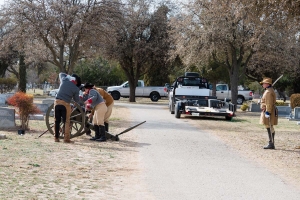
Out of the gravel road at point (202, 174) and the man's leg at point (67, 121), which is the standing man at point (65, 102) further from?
the gravel road at point (202, 174)

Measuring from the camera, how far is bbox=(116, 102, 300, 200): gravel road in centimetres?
786

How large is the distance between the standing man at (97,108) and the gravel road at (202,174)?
111cm

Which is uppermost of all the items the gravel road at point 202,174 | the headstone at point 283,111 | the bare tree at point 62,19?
the bare tree at point 62,19

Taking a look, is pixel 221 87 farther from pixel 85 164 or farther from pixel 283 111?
pixel 85 164

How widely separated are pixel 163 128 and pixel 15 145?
24.0ft

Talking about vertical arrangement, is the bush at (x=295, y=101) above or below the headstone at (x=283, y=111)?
above

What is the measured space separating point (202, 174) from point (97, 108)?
203 inches

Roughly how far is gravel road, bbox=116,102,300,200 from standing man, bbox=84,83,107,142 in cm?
111

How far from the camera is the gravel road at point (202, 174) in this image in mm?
7863

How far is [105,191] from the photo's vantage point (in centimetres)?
786

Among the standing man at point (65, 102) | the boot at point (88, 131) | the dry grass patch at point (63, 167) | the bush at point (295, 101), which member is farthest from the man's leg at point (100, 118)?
the bush at point (295, 101)

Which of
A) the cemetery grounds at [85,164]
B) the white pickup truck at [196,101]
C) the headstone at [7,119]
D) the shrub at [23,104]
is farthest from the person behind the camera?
the white pickup truck at [196,101]

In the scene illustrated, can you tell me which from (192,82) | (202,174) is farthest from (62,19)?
(202,174)

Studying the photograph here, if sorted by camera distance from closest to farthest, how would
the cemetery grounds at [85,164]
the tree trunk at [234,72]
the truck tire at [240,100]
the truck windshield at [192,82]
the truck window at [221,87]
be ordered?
the cemetery grounds at [85,164]
the truck windshield at [192,82]
the tree trunk at [234,72]
the truck tire at [240,100]
the truck window at [221,87]
